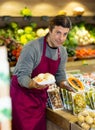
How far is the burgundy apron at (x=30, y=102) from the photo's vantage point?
8.10 feet

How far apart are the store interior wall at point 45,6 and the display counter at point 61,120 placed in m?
2.70

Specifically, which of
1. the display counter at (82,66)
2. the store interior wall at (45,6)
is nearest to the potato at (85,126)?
the display counter at (82,66)

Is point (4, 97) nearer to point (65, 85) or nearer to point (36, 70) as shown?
point (36, 70)

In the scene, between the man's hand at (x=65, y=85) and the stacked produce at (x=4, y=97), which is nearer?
the stacked produce at (x=4, y=97)

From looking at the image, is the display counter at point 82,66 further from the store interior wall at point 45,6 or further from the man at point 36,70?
the man at point 36,70

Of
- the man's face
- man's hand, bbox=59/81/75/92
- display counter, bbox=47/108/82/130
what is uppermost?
the man's face

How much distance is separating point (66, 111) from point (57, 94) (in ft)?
0.66

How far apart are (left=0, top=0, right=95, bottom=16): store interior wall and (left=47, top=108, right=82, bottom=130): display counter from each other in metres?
2.70

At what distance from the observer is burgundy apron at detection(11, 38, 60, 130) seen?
97.2 inches

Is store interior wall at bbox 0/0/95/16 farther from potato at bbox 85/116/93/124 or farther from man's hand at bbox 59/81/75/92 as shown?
potato at bbox 85/116/93/124

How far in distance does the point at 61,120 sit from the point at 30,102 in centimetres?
33

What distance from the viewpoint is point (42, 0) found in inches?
201

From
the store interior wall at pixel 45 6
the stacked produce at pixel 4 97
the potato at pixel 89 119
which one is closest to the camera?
the stacked produce at pixel 4 97

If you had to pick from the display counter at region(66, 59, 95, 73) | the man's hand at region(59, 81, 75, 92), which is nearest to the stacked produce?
the man's hand at region(59, 81, 75, 92)
